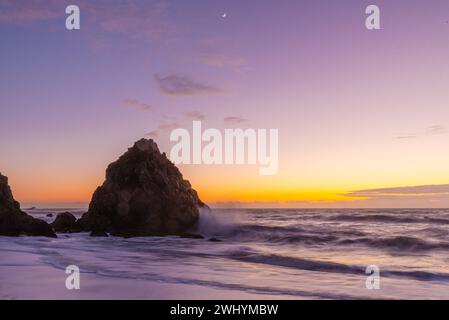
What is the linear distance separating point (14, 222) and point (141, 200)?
969 centimetres

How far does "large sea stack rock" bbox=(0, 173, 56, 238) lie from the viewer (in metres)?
30.3

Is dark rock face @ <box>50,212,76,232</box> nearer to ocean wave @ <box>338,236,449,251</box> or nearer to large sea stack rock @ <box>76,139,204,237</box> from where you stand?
large sea stack rock @ <box>76,139,204,237</box>

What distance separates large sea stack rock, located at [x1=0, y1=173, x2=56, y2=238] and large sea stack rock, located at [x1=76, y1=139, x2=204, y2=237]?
203 inches

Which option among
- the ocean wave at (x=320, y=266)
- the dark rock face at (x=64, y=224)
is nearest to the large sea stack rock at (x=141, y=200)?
the dark rock face at (x=64, y=224)

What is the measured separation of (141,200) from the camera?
121 ft

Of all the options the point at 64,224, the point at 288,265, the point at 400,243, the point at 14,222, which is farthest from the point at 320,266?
the point at 64,224

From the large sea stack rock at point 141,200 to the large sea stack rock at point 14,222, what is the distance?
16.9 ft

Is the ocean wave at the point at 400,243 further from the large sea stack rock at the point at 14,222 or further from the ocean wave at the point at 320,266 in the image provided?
the large sea stack rock at the point at 14,222

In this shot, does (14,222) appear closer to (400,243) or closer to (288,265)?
(288,265)

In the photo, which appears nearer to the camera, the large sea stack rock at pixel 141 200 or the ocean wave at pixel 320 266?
the ocean wave at pixel 320 266

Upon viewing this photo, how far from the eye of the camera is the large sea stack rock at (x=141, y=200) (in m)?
36.8

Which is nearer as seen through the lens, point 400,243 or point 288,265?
point 288,265
